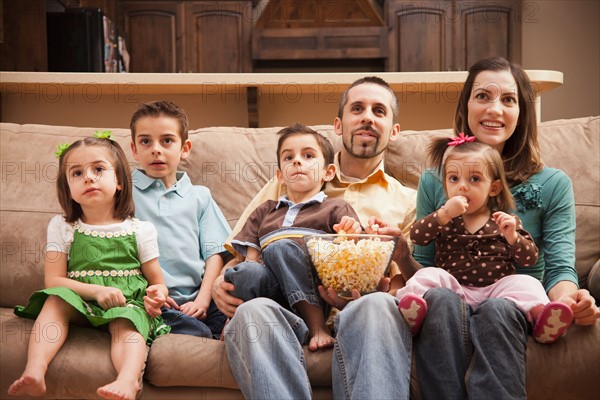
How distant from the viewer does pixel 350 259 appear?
64.1 inches

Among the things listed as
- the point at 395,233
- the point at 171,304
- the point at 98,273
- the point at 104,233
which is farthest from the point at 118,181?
the point at 395,233

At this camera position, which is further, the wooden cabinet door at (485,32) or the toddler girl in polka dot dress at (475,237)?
the wooden cabinet door at (485,32)

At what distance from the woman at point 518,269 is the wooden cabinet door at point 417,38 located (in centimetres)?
344

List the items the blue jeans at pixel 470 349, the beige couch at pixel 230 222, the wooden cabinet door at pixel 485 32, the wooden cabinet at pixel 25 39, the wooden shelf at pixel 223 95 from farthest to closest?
1. the wooden cabinet door at pixel 485 32
2. the wooden cabinet at pixel 25 39
3. the wooden shelf at pixel 223 95
4. the beige couch at pixel 230 222
5. the blue jeans at pixel 470 349

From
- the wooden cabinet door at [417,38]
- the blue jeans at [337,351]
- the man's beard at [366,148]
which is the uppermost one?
the wooden cabinet door at [417,38]

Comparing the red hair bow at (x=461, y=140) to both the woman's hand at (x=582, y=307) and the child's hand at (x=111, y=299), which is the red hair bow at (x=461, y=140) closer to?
the woman's hand at (x=582, y=307)

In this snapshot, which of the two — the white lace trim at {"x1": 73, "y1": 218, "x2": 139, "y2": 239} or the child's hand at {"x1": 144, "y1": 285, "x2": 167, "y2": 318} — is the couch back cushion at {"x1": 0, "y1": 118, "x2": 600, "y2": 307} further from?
the child's hand at {"x1": 144, "y1": 285, "x2": 167, "y2": 318}

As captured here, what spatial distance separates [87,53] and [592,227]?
265 cm

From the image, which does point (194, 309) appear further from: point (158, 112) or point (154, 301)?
point (158, 112)

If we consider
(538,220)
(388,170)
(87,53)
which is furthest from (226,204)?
(87,53)

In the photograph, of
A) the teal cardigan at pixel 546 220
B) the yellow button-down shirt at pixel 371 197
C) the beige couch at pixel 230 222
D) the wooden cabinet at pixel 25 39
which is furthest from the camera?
the wooden cabinet at pixel 25 39

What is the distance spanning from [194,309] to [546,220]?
920mm

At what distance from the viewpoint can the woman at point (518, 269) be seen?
147 cm

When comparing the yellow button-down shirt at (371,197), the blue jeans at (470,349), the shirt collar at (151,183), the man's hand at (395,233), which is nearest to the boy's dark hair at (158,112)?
the shirt collar at (151,183)
